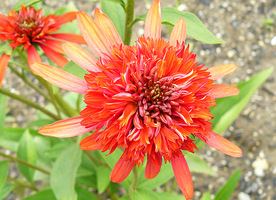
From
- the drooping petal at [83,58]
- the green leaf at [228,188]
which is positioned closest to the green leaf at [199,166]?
the green leaf at [228,188]

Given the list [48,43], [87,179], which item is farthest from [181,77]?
[87,179]

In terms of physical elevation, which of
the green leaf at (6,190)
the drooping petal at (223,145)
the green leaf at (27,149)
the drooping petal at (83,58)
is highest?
the drooping petal at (83,58)

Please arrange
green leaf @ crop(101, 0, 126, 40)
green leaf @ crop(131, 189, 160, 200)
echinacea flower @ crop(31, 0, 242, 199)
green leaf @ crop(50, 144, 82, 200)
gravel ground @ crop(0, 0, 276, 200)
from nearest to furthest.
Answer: echinacea flower @ crop(31, 0, 242, 199) < green leaf @ crop(131, 189, 160, 200) < green leaf @ crop(101, 0, 126, 40) < green leaf @ crop(50, 144, 82, 200) < gravel ground @ crop(0, 0, 276, 200)

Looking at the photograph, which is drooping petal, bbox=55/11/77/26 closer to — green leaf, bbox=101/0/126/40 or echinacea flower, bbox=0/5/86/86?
echinacea flower, bbox=0/5/86/86

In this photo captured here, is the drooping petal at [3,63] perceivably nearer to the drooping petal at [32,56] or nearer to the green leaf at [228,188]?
the drooping petal at [32,56]

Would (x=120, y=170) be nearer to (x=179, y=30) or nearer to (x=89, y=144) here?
(x=89, y=144)

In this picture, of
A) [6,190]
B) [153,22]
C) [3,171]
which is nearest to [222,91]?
[153,22]

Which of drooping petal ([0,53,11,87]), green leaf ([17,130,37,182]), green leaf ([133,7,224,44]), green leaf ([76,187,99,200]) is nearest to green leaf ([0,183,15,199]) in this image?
green leaf ([17,130,37,182])
